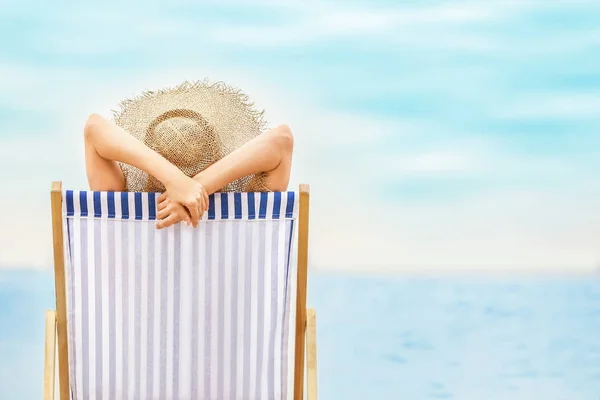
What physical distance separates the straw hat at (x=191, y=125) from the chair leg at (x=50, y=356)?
51 cm

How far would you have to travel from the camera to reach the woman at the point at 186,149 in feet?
9.04

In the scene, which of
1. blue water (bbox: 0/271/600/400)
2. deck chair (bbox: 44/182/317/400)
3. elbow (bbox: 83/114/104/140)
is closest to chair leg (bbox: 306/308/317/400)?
deck chair (bbox: 44/182/317/400)

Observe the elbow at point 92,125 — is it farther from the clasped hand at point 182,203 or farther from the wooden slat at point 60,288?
the clasped hand at point 182,203

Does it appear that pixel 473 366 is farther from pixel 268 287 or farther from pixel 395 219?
pixel 268 287

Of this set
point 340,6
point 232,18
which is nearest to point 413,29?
point 340,6

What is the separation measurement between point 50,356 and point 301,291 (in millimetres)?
839

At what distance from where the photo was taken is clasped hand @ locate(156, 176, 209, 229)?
271 cm

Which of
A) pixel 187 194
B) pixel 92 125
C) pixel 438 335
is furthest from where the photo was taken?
pixel 438 335

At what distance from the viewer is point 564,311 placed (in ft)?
18.5

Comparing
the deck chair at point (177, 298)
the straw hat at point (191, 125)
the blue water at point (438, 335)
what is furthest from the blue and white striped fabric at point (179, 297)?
the blue water at point (438, 335)

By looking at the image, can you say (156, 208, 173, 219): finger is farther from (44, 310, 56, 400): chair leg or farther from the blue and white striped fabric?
(44, 310, 56, 400): chair leg

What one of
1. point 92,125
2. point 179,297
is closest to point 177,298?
point 179,297

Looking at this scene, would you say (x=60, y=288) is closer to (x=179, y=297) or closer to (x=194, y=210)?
(x=179, y=297)

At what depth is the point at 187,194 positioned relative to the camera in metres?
2.71
